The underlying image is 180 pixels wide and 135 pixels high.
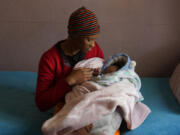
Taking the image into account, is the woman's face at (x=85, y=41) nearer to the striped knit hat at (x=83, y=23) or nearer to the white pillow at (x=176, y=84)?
the striped knit hat at (x=83, y=23)

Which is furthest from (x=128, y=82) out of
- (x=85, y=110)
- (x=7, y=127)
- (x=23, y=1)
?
(x=23, y=1)

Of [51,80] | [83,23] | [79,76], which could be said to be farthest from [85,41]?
[51,80]

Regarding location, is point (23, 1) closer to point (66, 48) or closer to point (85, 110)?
point (66, 48)

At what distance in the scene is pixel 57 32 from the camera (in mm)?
2025

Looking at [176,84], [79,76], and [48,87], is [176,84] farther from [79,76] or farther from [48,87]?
[48,87]

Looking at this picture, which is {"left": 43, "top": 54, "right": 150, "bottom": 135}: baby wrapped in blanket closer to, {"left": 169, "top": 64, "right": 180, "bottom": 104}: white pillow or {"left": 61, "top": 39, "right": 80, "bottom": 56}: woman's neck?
{"left": 61, "top": 39, "right": 80, "bottom": 56}: woman's neck

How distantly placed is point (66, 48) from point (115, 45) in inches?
34.2

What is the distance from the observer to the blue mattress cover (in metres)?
1.20

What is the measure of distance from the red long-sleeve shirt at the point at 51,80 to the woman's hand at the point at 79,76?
4 centimetres

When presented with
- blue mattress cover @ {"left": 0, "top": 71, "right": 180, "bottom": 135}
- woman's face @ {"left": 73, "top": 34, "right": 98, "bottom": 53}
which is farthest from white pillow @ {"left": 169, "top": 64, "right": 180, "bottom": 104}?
woman's face @ {"left": 73, "top": 34, "right": 98, "bottom": 53}

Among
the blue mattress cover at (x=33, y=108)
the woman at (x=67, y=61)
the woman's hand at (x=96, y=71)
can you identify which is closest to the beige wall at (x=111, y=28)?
the blue mattress cover at (x=33, y=108)

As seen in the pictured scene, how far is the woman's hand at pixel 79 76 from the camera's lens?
1.16m

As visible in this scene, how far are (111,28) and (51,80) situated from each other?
3.19 feet

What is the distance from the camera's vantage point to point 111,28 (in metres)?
1.99
